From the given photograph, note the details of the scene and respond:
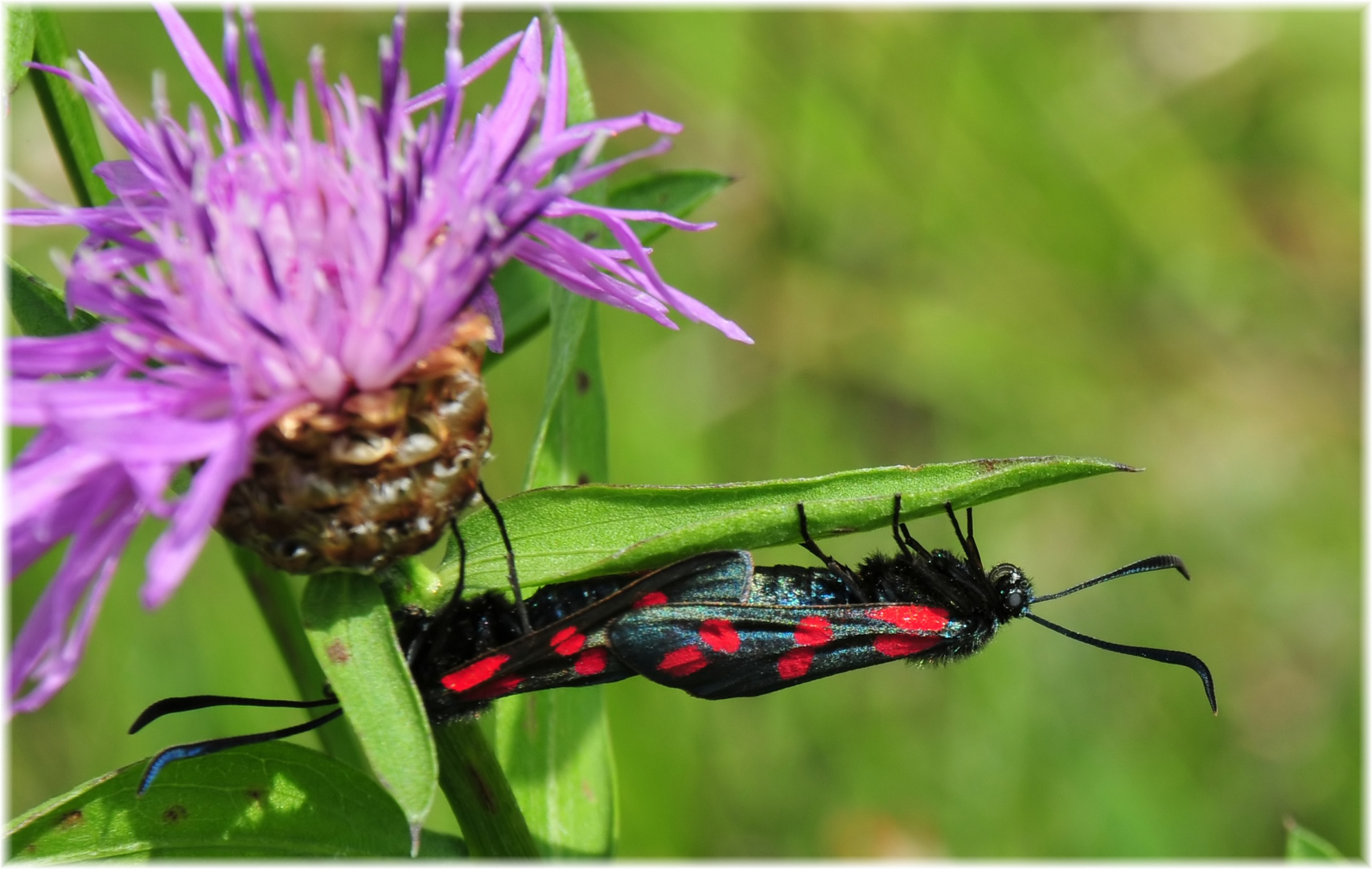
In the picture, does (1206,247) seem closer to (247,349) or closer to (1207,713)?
(1207,713)

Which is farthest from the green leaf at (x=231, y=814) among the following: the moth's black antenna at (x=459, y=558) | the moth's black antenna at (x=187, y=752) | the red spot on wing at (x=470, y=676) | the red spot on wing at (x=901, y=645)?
the red spot on wing at (x=901, y=645)

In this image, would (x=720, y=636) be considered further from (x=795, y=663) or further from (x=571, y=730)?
(x=571, y=730)

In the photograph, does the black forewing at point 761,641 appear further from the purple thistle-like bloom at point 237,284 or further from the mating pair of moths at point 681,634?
the purple thistle-like bloom at point 237,284

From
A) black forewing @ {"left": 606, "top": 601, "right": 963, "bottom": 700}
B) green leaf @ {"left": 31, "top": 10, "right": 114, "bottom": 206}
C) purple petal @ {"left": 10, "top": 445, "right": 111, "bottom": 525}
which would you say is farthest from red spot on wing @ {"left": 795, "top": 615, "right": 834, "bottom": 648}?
green leaf @ {"left": 31, "top": 10, "right": 114, "bottom": 206}

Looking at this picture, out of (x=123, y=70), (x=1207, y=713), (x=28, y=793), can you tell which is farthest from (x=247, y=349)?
(x=1207, y=713)

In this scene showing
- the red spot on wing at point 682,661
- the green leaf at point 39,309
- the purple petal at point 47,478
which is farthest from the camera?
the red spot on wing at point 682,661

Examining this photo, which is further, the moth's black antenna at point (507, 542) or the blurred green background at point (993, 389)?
the blurred green background at point (993, 389)

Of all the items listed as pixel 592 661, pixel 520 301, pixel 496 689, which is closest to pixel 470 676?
pixel 496 689
